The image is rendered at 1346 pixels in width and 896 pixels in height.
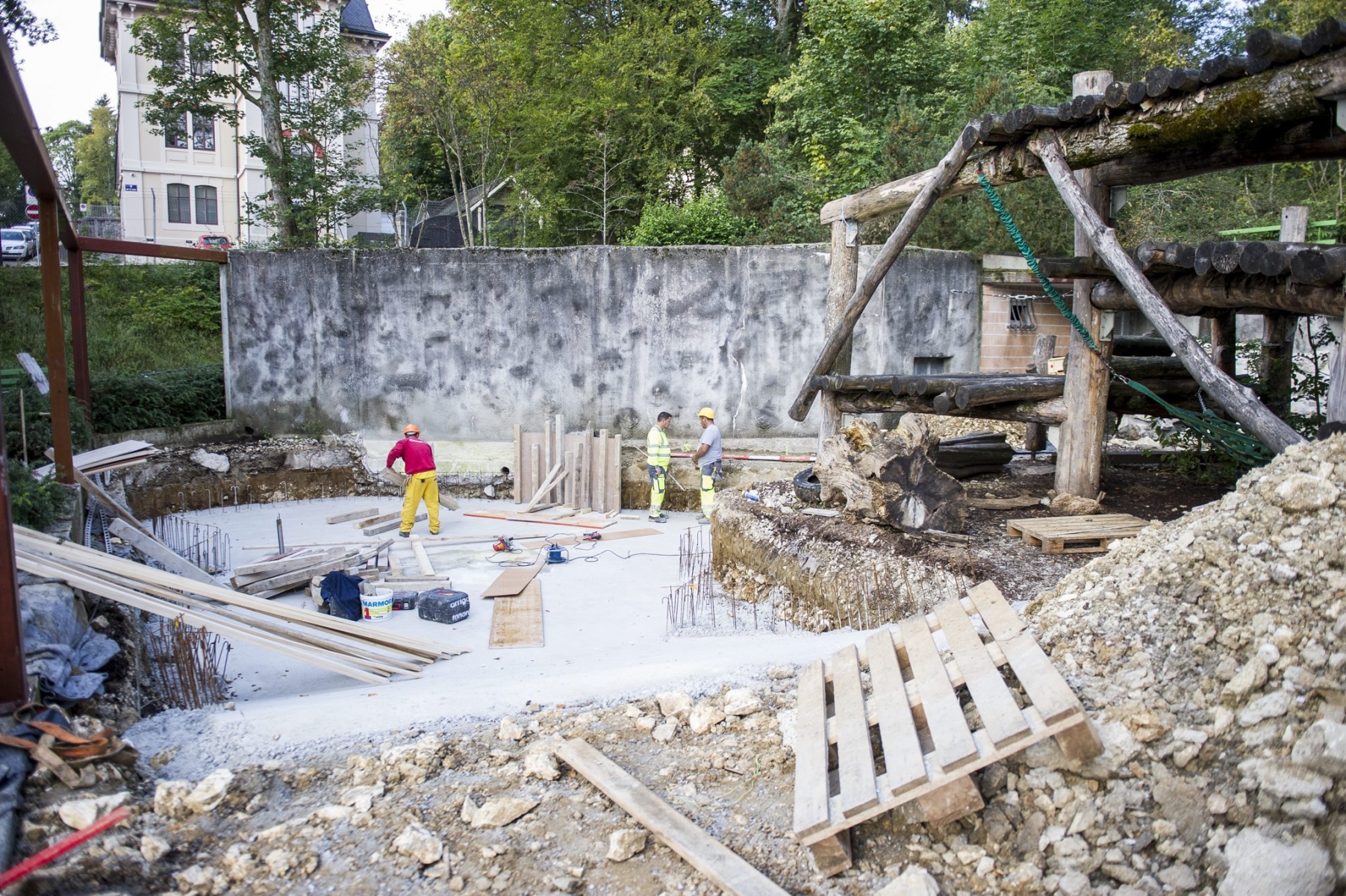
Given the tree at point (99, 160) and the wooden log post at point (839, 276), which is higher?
the tree at point (99, 160)

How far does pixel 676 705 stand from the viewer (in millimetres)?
4883

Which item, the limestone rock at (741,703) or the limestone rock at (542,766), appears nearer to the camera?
the limestone rock at (542,766)

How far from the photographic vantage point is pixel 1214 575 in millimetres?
4395

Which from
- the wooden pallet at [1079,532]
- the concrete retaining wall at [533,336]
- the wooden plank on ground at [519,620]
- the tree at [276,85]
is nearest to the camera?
the wooden pallet at [1079,532]

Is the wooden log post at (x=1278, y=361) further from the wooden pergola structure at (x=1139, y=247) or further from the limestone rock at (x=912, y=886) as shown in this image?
the limestone rock at (x=912, y=886)

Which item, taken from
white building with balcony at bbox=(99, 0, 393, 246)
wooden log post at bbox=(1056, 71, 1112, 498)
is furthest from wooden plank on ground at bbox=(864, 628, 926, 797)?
white building with balcony at bbox=(99, 0, 393, 246)

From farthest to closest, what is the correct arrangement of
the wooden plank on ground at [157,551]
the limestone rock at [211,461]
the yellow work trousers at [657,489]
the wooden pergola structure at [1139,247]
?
the limestone rock at [211,461] → the yellow work trousers at [657,489] → the wooden plank on ground at [157,551] → the wooden pergola structure at [1139,247]

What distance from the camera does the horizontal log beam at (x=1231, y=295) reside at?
5.98 metres

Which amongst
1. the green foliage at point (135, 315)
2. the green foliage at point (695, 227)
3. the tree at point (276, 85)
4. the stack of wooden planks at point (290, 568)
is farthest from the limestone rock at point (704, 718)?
the tree at point (276, 85)

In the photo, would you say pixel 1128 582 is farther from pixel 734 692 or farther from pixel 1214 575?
pixel 734 692

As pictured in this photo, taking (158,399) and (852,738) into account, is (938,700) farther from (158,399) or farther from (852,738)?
(158,399)

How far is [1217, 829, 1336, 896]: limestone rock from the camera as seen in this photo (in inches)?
115

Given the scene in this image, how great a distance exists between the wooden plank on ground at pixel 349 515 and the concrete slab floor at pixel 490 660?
16 centimetres

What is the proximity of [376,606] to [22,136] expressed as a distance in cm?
444
